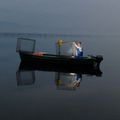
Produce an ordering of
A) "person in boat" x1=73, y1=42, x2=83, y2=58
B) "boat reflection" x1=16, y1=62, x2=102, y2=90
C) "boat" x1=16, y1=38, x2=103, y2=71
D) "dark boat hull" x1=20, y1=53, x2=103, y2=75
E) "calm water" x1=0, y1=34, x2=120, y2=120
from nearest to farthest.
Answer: "calm water" x1=0, y1=34, x2=120, y2=120 → "boat reflection" x1=16, y1=62, x2=102, y2=90 → "dark boat hull" x1=20, y1=53, x2=103, y2=75 → "boat" x1=16, y1=38, x2=103, y2=71 → "person in boat" x1=73, y1=42, x2=83, y2=58

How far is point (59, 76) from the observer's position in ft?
152

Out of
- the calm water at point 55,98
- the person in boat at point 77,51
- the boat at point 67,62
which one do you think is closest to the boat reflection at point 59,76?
the calm water at point 55,98

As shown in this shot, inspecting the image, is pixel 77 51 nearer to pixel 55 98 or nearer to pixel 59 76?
pixel 59 76

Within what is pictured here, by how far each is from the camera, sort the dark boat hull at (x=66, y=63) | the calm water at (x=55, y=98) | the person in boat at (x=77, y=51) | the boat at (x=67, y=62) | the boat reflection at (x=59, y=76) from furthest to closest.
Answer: the person in boat at (x=77, y=51) → the boat at (x=67, y=62) → the dark boat hull at (x=66, y=63) → the boat reflection at (x=59, y=76) → the calm water at (x=55, y=98)

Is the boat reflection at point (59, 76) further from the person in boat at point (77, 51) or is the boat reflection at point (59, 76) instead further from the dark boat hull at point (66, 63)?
the person in boat at point (77, 51)

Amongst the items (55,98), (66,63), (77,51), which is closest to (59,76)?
(66,63)

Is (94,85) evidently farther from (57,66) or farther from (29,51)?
(29,51)

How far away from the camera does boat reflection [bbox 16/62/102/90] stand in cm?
4059

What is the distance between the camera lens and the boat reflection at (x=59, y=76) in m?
Answer: 40.6

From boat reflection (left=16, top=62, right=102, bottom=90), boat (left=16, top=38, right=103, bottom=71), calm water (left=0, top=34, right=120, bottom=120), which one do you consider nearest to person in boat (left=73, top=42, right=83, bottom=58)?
boat (left=16, top=38, right=103, bottom=71)

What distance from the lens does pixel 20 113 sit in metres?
29.3

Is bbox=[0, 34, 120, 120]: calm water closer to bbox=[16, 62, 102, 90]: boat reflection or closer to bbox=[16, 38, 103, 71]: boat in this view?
bbox=[16, 62, 102, 90]: boat reflection

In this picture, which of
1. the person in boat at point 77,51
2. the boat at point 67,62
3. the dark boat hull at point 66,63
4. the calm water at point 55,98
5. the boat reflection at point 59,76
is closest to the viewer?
→ the calm water at point 55,98

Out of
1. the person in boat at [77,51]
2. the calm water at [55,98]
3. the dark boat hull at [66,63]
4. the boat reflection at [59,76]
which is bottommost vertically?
the calm water at [55,98]
